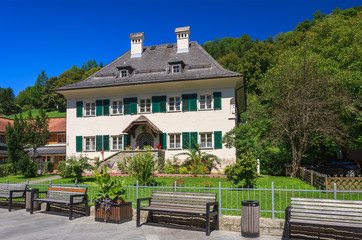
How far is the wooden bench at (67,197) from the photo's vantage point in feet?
33.6

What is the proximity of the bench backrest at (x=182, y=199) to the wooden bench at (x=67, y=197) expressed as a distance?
2.61 metres

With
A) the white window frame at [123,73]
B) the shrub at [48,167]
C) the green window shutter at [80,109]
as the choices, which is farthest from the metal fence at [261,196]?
the white window frame at [123,73]

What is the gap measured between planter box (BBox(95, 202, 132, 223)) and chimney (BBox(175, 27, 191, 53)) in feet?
77.0

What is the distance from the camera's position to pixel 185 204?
877 centimetres

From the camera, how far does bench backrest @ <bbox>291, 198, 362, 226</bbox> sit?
22.5ft

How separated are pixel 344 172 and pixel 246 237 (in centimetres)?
1662

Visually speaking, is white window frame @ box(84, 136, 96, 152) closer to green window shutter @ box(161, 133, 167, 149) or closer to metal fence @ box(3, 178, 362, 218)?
green window shutter @ box(161, 133, 167, 149)

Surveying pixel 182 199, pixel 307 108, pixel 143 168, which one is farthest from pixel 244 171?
pixel 307 108

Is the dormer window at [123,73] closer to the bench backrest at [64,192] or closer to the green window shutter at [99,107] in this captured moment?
the green window shutter at [99,107]

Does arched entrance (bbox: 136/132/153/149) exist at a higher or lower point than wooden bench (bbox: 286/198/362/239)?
higher

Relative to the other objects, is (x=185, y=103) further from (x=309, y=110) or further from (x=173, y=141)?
(x=309, y=110)

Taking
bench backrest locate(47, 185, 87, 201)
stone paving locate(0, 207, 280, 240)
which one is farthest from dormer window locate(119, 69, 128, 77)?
stone paving locate(0, 207, 280, 240)

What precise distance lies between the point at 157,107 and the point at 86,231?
19.1 metres

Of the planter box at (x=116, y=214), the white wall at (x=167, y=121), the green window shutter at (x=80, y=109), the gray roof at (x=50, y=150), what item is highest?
the green window shutter at (x=80, y=109)
